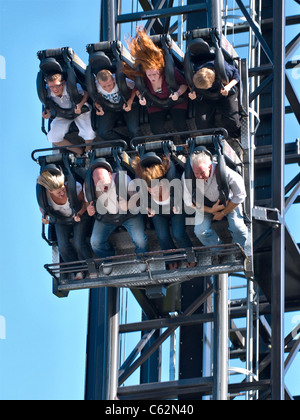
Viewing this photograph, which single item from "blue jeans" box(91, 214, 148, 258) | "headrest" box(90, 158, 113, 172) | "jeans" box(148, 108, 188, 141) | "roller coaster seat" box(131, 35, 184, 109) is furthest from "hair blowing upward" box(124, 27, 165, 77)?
"blue jeans" box(91, 214, 148, 258)

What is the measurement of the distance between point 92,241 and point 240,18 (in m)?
5.48

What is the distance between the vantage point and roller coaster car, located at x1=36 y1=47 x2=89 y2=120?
19953 mm

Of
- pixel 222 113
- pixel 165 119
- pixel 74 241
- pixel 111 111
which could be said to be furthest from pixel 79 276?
pixel 222 113

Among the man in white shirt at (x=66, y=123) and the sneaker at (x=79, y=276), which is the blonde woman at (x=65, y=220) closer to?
the sneaker at (x=79, y=276)

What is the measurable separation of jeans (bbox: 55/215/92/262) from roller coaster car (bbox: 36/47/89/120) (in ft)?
4.84

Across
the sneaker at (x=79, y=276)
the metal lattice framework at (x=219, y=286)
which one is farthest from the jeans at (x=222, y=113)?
the sneaker at (x=79, y=276)

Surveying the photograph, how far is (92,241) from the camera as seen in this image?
64.0ft

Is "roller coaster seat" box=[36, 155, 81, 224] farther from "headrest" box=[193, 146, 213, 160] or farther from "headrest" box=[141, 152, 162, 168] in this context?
"headrest" box=[193, 146, 213, 160]

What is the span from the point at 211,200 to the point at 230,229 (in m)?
0.52

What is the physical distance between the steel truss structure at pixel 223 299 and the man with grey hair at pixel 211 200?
0.45m

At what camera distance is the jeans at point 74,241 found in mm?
19594

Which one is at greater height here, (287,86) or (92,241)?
(287,86)
